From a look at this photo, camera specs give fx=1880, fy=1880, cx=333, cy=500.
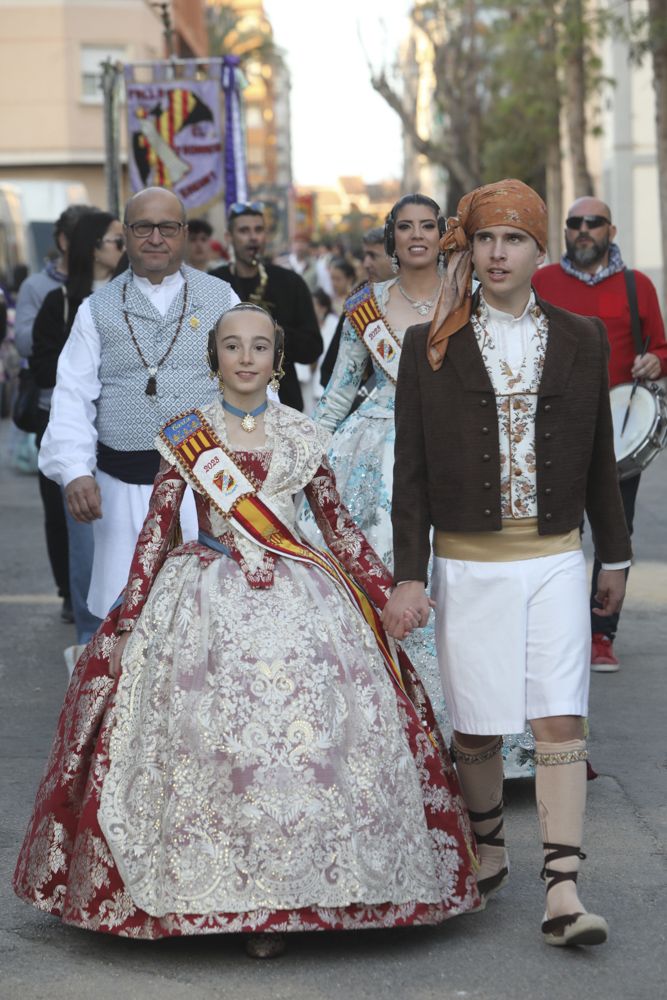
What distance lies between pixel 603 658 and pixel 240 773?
4304 mm

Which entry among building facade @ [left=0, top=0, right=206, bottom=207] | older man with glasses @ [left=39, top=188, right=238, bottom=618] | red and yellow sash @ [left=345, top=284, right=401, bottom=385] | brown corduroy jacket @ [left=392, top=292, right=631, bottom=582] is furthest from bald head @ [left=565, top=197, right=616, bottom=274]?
building facade @ [left=0, top=0, right=206, bottom=207]

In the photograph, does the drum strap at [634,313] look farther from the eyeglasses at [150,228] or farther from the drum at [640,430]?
the eyeglasses at [150,228]

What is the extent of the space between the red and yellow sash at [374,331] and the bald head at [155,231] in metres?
0.70

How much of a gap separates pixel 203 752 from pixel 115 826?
11.4 inches

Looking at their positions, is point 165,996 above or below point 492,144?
below

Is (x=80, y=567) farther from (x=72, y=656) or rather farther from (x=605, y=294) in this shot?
(x=605, y=294)

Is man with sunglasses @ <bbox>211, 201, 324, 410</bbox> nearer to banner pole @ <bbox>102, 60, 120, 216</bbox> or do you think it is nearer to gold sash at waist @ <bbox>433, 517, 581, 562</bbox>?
gold sash at waist @ <bbox>433, 517, 581, 562</bbox>

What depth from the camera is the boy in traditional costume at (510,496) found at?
4.77 metres

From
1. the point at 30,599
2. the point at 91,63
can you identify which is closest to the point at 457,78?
the point at 91,63

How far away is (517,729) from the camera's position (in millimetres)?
4770

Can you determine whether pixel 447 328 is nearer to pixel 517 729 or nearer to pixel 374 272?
pixel 517 729

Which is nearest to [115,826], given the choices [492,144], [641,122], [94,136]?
[641,122]

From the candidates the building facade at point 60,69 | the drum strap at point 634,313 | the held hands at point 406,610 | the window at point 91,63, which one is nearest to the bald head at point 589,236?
the drum strap at point 634,313

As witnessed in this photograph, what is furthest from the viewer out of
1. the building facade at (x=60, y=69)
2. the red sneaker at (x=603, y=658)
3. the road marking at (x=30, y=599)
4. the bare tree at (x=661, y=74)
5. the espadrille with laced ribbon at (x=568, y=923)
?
the building facade at (x=60, y=69)
